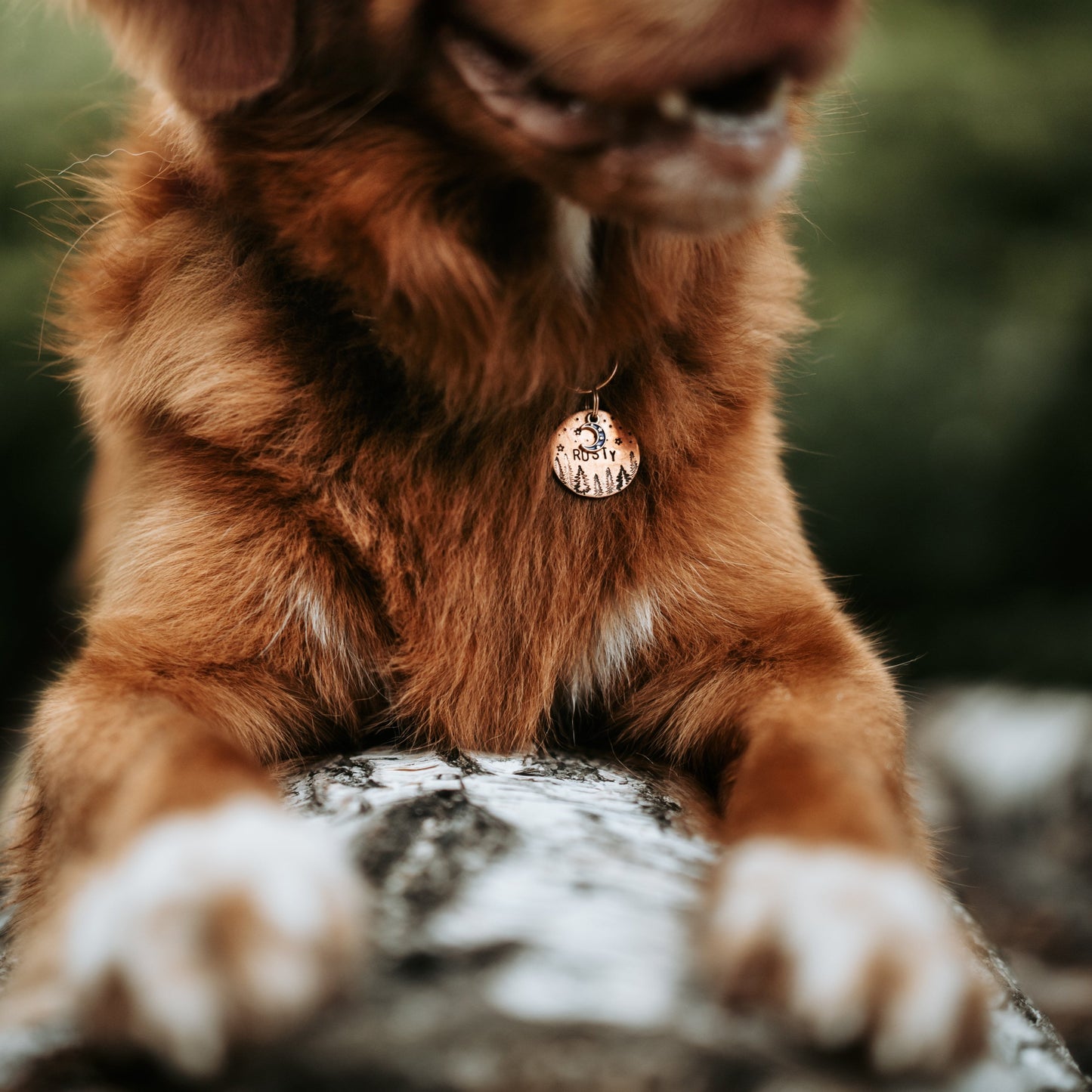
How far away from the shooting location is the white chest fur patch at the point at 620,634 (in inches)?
86.3

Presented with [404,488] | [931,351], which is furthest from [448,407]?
[931,351]

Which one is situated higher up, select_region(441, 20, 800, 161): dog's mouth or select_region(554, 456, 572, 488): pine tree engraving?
select_region(441, 20, 800, 161): dog's mouth

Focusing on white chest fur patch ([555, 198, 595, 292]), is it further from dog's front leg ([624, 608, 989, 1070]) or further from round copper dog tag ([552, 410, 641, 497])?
dog's front leg ([624, 608, 989, 1070])

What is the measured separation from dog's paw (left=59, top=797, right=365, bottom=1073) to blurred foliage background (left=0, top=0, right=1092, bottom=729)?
12.6ft

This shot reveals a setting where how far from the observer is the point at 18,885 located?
2.11 m

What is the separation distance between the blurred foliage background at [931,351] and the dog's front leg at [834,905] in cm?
318

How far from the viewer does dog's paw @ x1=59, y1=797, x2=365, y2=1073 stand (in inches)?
46.2

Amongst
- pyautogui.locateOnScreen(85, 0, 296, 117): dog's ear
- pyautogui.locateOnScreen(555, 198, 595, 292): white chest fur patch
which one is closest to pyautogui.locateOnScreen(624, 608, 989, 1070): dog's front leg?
pyautogui.locateOnScreen(555, 198, 595, 292): white chest fur patch

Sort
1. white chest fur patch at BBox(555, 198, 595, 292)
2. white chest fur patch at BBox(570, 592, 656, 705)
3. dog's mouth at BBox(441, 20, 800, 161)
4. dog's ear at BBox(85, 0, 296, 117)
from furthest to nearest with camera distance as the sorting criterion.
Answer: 1. white chest fur patch at BBox(570, 592, 656, 705)
2. white chest fur patch at BBox(555, 198, 595, 292)
3. dog's ear at BBox(85, 0, 296, 117)
4. dog's mouth at BBox(441, 20, 800, 161)

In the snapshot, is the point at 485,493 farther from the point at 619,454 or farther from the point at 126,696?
the point at 126,696

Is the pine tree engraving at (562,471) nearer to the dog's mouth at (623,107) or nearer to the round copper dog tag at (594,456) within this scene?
the round copper dog tag at (594,456)

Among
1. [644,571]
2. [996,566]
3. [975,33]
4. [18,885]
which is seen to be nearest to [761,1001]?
[644,571]

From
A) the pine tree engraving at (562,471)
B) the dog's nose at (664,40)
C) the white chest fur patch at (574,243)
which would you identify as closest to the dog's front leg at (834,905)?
the pine tree engraving at (562,471)

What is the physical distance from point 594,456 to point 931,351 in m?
3.26
